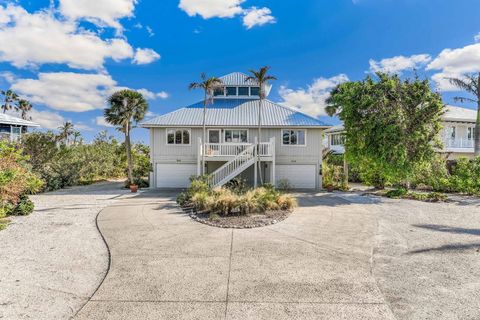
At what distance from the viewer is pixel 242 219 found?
1055 cm

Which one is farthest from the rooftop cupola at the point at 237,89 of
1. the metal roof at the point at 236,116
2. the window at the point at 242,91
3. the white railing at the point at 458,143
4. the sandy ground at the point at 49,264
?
the white railing at the point at 458,143

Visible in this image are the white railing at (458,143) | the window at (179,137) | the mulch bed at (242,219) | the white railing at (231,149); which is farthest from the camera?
the white railing at (458,143)

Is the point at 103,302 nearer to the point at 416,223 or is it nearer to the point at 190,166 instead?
the point at 416,223

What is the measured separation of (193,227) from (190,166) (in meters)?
10.8

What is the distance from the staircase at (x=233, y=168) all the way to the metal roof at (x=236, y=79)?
7611 millimetres

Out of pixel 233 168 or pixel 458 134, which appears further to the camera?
pixel 458 134

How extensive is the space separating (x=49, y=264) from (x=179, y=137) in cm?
1403

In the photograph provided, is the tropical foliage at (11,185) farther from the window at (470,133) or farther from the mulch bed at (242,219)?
the window at (470,133)

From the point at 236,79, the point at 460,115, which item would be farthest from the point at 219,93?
the point at 460,115

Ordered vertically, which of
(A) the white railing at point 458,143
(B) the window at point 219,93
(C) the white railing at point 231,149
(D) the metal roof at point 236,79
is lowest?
(C) the white railing at point 231,149

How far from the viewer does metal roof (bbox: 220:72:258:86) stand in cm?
2341

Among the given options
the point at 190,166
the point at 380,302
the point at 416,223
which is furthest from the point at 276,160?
the point at 380,302

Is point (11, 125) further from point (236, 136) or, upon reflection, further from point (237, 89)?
point (236, 136)

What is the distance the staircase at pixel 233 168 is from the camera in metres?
16.5
